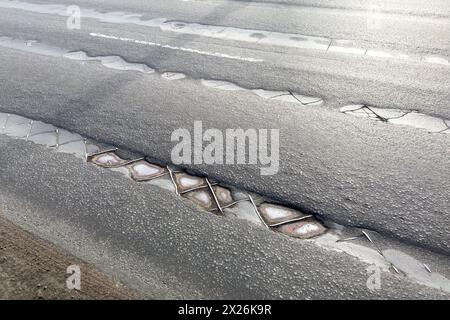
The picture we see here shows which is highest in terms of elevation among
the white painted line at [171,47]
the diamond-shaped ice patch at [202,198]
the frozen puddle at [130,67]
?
the white painted line at [171,47]

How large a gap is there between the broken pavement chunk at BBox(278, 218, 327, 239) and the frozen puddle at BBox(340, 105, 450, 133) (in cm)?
195

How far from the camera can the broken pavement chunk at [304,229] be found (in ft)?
10.1

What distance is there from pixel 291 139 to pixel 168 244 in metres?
1.91

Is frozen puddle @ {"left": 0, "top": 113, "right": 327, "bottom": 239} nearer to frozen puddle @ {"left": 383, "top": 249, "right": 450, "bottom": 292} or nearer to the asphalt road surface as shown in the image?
the asphalt road surface

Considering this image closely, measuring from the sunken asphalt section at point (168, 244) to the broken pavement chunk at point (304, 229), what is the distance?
8cm

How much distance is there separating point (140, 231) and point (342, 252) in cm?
170

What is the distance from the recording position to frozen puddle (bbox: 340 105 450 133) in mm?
4246

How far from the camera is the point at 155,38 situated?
7.21 metres


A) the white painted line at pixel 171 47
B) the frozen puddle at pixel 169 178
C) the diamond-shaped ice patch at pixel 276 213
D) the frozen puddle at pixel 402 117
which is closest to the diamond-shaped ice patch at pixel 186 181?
the frozen puddle at pixel 169 178

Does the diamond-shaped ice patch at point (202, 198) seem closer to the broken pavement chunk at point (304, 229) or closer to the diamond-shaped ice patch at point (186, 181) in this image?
the diamond-shaped ice patch at point (186, 181)

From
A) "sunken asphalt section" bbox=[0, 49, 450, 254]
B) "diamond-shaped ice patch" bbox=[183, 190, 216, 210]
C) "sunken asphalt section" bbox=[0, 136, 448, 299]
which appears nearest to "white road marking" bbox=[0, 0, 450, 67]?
"sunken asphalt section" bbox=[0, 49, 450, 254]

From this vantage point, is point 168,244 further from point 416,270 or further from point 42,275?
point 416,270

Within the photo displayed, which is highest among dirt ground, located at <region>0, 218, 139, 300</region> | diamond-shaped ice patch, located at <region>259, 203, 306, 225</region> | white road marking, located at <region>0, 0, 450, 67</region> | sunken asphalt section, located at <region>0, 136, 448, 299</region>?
white road marking, located at <region>0, 0, 450, 67</region>
